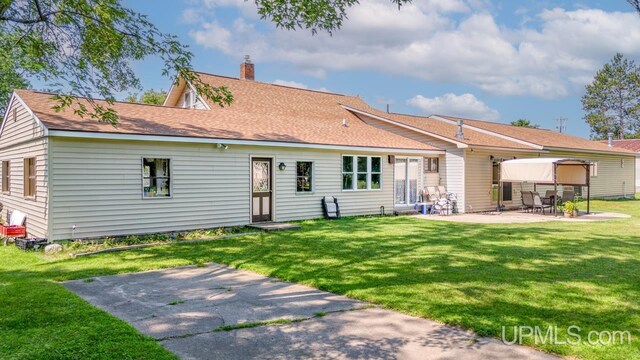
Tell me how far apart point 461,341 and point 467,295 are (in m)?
1.69

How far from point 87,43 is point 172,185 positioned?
4.36 meters

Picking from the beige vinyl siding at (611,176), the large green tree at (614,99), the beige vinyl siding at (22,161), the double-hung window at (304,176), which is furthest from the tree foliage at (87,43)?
the large green tree at (614,99)

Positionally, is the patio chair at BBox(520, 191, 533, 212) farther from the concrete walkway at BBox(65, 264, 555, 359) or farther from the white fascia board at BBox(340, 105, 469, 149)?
the concrete walkway at BBox(65, 264, 555, 359)

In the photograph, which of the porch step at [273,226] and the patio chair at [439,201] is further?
the patio chair at [439,201]

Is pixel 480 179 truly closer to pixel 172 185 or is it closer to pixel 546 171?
pixel 546 171

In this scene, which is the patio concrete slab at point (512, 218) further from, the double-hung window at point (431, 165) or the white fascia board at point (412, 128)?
the white fascia board at point (412, 128)

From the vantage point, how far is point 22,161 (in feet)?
41.3

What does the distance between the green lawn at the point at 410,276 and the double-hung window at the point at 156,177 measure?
2112mm

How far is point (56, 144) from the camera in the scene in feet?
34.1

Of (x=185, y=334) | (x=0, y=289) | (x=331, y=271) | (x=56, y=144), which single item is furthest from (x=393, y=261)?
(x=56, y=144)

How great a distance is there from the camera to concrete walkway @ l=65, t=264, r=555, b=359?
421 centimetres

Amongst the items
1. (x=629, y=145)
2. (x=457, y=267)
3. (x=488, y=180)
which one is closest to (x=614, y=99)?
(x=629, y=145)

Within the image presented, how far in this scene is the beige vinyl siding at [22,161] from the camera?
1077 cm

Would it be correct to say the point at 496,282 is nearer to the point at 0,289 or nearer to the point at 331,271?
the point at 331,271
